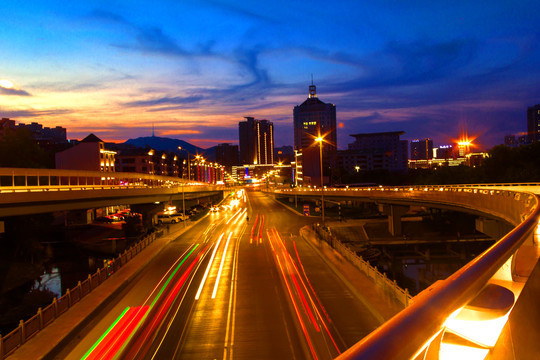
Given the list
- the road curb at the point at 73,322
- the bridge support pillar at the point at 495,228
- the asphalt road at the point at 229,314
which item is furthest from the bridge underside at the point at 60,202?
the bridge support pillar at the point at 495,228

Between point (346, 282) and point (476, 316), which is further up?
point (476, 316)

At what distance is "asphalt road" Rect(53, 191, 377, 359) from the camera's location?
13891 mm

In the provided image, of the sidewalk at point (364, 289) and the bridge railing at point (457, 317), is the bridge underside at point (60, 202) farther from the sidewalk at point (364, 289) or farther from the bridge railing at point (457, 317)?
the bridge railing at point (457, 317)

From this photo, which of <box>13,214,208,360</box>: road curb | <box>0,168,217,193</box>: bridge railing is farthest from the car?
<box>13,214,208,360</box>: road curb

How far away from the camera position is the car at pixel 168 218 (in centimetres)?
6624

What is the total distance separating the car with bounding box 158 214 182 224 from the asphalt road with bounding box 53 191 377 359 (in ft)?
117

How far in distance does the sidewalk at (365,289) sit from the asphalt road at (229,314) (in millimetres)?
385

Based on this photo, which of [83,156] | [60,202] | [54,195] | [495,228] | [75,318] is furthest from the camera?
[83,156]

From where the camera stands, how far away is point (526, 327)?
11.5ft

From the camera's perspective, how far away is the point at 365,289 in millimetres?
20094

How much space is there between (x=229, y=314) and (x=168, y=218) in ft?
177

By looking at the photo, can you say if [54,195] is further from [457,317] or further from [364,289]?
[457,317]

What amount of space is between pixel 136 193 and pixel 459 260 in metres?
41.5

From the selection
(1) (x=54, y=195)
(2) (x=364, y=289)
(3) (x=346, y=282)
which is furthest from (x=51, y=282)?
(2) (x=364, y=289)
